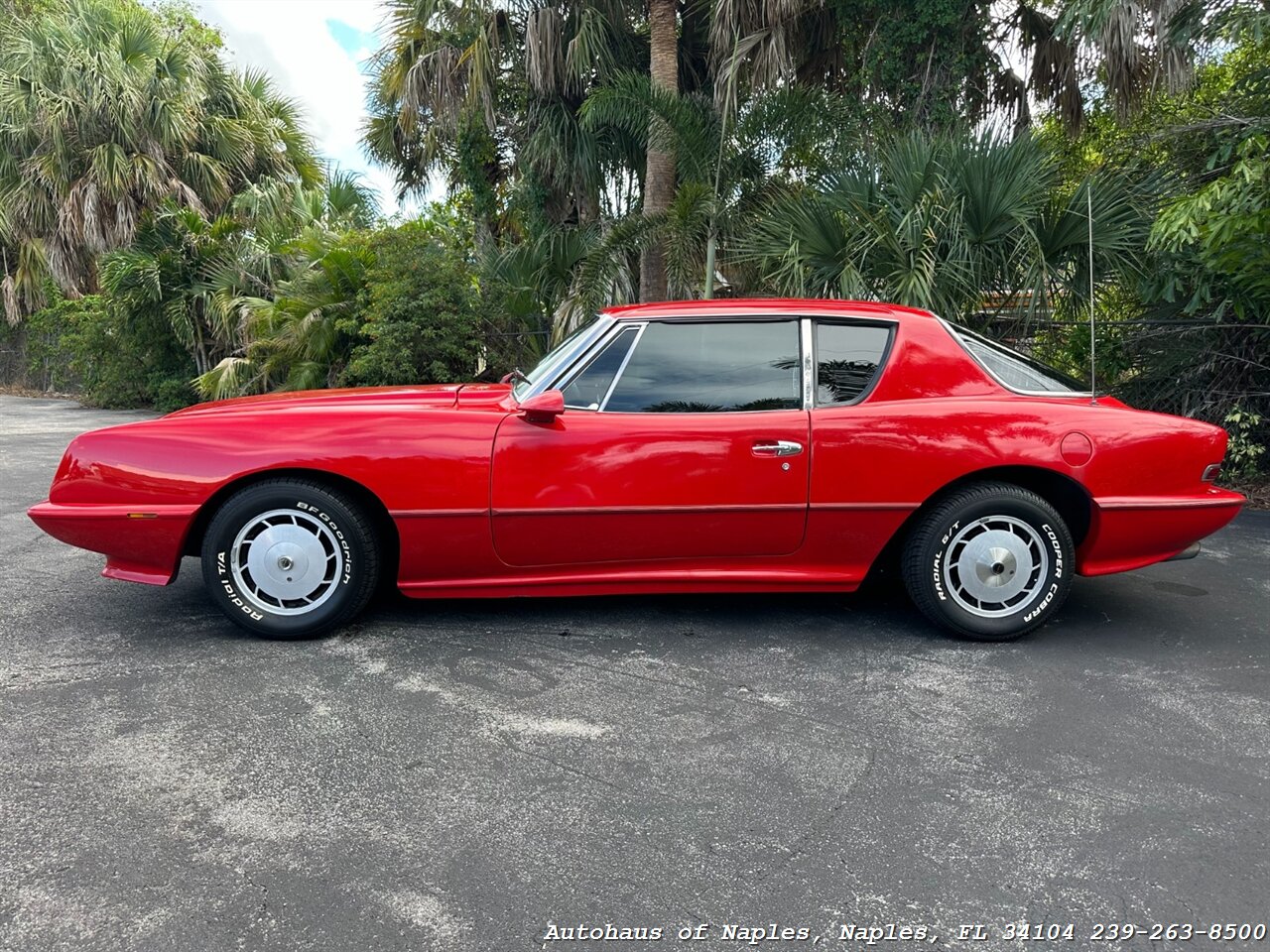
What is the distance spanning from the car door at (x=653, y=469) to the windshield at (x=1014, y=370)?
0.82 m

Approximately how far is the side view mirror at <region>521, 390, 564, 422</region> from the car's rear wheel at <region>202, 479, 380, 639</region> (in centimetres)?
80

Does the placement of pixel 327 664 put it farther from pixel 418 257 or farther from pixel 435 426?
pixel 418 257

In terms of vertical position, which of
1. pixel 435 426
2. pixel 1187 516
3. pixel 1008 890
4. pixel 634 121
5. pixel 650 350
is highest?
pixel 634 121

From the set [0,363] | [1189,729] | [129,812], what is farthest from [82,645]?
[0,363]

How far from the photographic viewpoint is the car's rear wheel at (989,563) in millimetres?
3961

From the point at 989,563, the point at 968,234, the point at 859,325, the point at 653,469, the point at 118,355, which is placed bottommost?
the point at 989,563

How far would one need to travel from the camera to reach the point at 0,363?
74.2 feet

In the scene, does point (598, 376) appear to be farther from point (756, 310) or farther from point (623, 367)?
point (756, 310)

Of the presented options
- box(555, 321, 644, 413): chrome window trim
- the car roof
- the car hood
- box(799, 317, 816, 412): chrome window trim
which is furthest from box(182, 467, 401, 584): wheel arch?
box(799, 317, 816, 412): chrome window trim

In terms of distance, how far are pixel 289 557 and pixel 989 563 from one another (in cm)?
283

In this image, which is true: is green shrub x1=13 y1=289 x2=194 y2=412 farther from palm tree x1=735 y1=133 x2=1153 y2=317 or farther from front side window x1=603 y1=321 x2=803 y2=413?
front side window x1=603 y1=321 x2=803 y2=413

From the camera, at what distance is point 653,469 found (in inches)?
153

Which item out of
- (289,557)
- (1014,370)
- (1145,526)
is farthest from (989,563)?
(289,557)

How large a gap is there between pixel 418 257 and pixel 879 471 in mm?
8209
